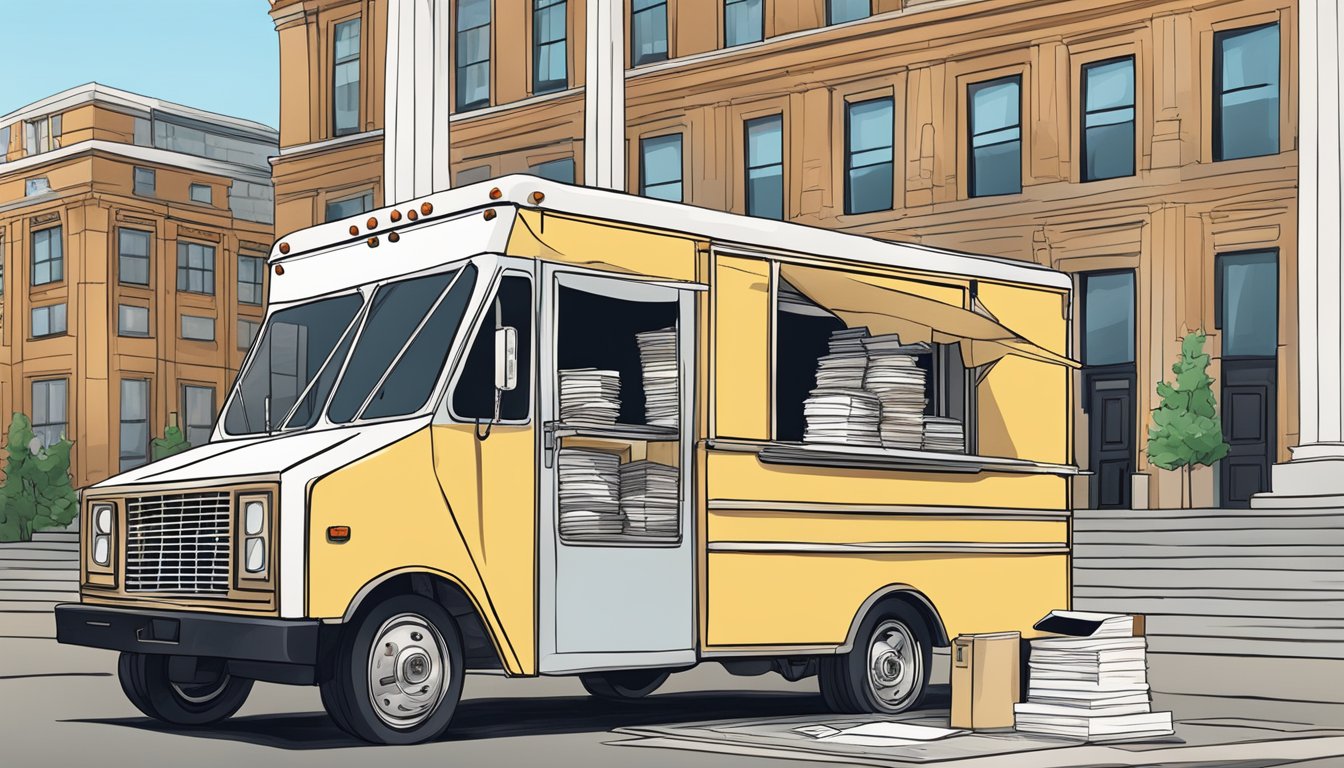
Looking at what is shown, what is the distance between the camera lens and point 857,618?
1299 centimetres

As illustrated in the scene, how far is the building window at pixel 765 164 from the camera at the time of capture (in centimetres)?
3691

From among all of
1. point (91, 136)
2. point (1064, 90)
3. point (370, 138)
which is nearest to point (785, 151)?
point (1064, 90)

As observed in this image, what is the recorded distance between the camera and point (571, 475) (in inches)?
450

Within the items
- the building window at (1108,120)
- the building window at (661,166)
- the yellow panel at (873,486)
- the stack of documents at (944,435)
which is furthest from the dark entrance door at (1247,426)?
the stack of documents at (944,435)

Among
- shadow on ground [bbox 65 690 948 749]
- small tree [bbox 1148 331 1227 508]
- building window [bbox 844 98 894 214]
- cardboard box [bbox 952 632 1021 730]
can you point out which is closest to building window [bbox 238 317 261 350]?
building window [bbox 844 98 894 214]

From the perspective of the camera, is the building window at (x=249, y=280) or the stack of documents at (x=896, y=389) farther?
the building window at (x=249, y=280)

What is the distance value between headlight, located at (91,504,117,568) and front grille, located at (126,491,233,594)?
216 mm

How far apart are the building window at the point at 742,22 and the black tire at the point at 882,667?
→ 82.7 ft

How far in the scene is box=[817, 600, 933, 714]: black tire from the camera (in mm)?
13000

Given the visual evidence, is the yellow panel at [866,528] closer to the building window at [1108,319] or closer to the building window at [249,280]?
the building window at [1108,319]

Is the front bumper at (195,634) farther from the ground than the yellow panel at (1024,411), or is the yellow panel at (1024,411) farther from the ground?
the yellow panel at (1024,411)

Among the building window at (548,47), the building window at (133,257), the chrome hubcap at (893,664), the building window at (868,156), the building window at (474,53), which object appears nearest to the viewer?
the chrome hubcap at (893,664)

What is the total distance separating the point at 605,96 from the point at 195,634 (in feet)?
81.8

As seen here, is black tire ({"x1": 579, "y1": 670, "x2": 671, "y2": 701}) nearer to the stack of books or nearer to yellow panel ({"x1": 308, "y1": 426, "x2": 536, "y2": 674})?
yellow panel ({"x1": 308, "y1": 426, "x2": 536, "y2": 674})
